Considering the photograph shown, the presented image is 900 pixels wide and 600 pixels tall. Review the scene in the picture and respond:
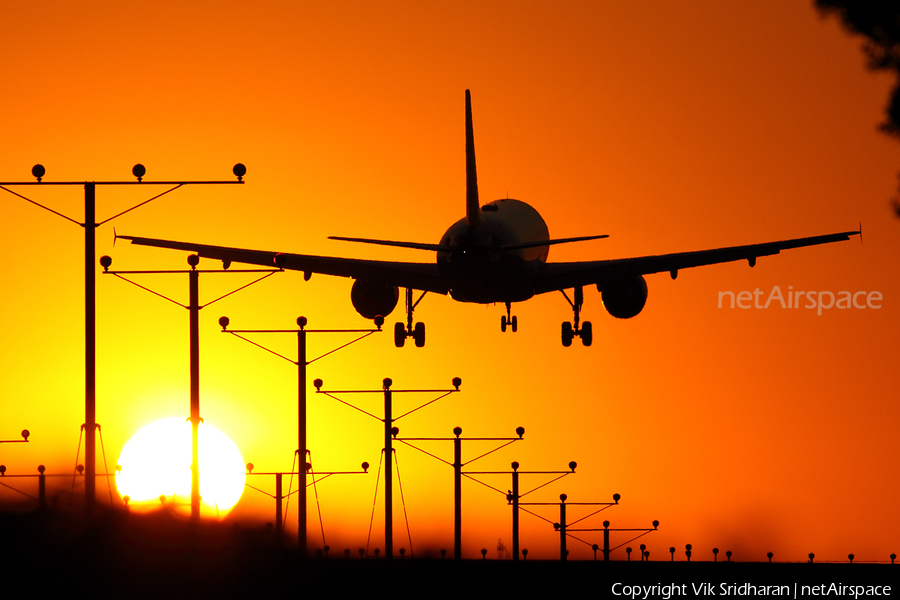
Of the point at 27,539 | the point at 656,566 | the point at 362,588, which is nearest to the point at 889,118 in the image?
the point at 27,539

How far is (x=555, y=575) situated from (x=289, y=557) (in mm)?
25618

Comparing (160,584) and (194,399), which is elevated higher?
(194,399)

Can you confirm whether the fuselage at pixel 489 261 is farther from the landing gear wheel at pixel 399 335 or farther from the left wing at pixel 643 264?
the landing gear wheel at pixel 399 335

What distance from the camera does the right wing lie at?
65125 mm

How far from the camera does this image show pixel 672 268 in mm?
67000

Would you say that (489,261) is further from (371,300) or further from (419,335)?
(371,300)

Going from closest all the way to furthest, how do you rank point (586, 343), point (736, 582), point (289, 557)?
point (289, 557) → point (736, 582) → point (586, 343)

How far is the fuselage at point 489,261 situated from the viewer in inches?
2290

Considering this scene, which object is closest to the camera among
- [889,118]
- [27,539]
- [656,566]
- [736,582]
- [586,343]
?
[889,118]

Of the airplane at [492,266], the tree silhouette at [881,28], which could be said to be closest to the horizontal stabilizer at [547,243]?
the airplane at [492,266]

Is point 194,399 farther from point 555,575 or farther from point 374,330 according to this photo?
point 555,575

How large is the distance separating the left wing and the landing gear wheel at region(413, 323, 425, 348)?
201 inches

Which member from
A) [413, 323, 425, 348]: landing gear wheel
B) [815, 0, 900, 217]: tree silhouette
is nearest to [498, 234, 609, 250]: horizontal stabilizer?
[413, 323, 425, 348]: landing gear wheel

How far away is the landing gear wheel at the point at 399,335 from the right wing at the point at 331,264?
1.72m
